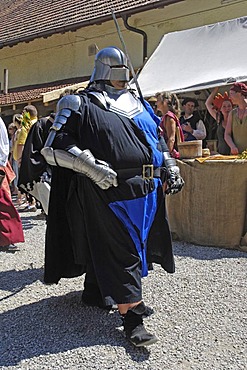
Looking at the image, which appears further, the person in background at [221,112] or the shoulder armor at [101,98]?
the person in background at [221,112]

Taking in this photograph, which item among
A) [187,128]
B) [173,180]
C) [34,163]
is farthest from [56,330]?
[187,128]

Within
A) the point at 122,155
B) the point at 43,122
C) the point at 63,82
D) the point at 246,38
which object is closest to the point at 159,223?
the point at 122,155

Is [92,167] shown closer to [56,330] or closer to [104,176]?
[104,176]

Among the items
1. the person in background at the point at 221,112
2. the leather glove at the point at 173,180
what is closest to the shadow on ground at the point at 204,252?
the person in background at the point at 221,112

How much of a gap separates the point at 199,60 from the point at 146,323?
5.52m

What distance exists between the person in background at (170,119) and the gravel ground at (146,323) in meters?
1.39

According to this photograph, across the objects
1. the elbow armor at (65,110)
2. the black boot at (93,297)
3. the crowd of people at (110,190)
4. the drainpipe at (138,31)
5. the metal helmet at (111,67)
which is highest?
the drainpipe at (138,31)

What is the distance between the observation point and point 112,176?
268 cm

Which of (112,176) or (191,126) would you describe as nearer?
(112,176)

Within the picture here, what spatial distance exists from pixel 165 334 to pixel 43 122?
83.6 inches

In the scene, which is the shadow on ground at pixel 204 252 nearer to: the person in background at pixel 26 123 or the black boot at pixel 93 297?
the black boot at pixel 93 297

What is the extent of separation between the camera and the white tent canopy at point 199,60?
714 cm

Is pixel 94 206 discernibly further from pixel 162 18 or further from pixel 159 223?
pixel 162 18

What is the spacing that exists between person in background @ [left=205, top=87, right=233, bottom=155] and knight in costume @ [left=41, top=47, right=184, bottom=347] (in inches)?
115
